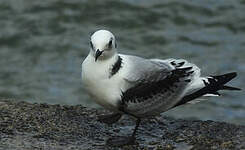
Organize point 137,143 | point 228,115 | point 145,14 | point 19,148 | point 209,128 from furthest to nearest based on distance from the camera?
point 145,14
point 228,115
point 209,128
point 137,143
point 19,148

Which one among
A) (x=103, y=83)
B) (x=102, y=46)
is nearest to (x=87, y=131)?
(x=103, y=83)

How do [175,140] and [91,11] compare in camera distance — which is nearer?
[175,140]

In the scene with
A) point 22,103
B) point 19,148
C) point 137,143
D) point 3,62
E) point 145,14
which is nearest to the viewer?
point 19,148

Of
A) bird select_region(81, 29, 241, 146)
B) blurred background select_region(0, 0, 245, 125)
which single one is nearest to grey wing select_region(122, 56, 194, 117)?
bird select_region(81, 29, 241, 146)

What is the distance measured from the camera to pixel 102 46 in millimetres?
6051

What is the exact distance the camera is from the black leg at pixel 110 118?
21.2 feet

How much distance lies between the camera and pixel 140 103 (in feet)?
20.3

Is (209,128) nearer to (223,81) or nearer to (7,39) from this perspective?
(223,81)

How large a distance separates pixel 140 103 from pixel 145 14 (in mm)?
7479

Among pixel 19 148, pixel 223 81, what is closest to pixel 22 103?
pixel 19 148

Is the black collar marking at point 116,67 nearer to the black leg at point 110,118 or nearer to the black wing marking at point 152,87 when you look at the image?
the black wing marking at point 152,87

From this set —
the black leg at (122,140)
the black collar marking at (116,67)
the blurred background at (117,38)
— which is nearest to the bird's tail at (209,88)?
the black leg at (122,140)

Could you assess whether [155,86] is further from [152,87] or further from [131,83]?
[131,83]

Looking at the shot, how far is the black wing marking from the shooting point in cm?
608
